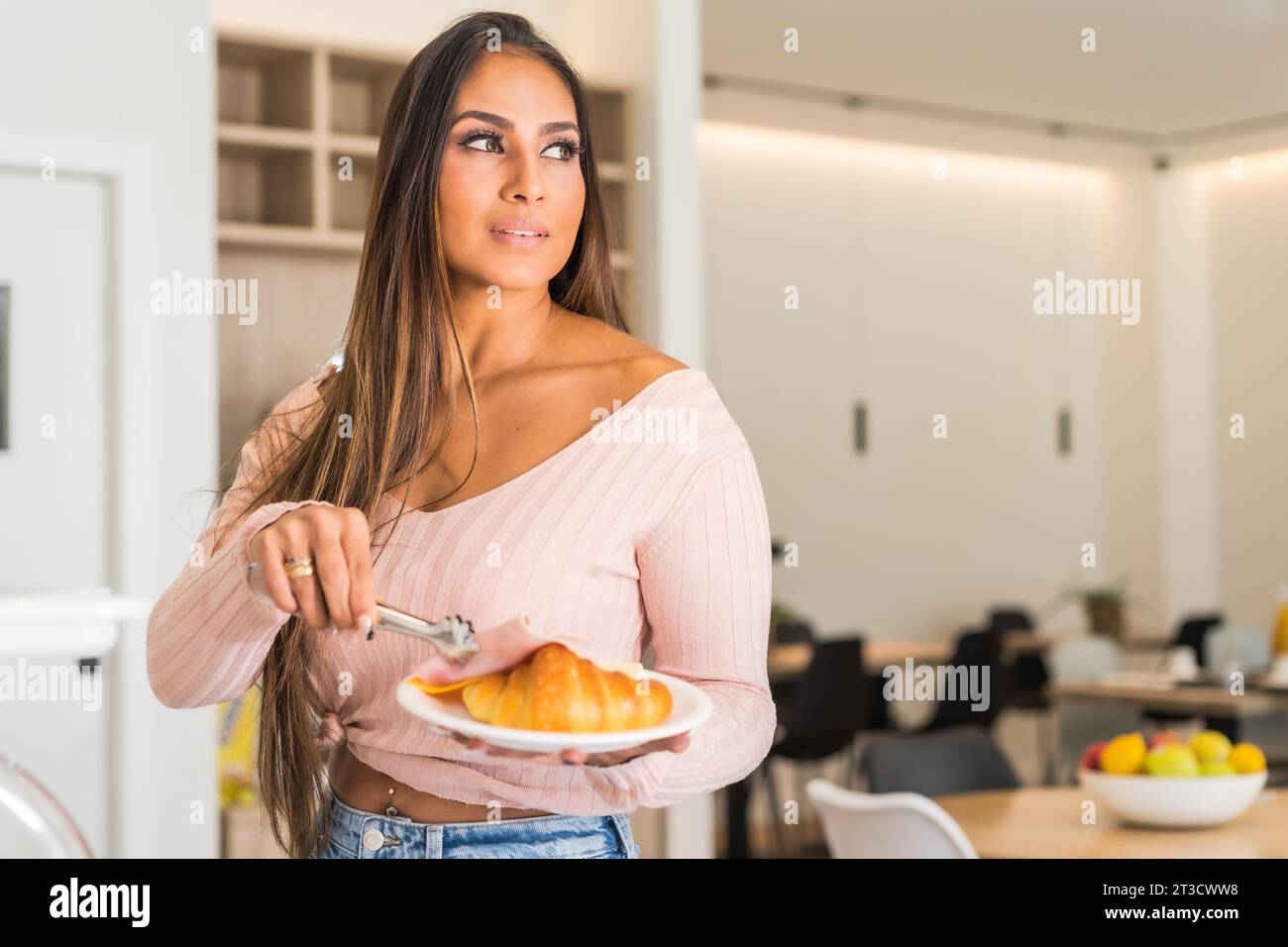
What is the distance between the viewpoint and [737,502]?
88 centimetres

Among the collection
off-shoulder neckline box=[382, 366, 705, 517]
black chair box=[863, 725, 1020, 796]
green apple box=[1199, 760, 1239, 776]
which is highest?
off-shoulder neckline box=[382, 366, 705, 517]

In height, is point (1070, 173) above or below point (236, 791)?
above

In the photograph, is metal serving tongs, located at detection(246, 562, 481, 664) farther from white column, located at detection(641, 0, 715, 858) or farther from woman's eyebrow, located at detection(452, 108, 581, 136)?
white column, located at detection(641, 0, 715, 858)

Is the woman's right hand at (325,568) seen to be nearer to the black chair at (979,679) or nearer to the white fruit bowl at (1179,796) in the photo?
the white fruit bowl at (1179,796)

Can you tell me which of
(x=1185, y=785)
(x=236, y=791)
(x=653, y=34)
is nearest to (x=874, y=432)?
(x=653, y=34)

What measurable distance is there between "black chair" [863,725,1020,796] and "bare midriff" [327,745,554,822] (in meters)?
1.55

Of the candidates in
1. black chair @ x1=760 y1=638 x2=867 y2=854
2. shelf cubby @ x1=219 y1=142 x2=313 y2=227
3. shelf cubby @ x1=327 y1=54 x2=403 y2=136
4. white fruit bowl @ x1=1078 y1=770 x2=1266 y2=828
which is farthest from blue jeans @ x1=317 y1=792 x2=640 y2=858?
black chair @ x1=760 y1=638 x2=867 y2=854

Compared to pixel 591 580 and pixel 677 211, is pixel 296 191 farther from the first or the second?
pixel 591 580

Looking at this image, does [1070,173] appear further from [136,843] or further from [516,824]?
[516,824]

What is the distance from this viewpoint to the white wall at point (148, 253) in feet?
8.19

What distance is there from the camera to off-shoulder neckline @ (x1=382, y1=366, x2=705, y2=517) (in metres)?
0.90

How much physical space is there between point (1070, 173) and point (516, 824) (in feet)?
19.6

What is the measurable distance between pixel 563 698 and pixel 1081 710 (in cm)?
432

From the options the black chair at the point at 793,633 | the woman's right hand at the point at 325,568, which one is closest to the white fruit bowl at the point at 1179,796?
the woman's right hand at the point at 325,568
